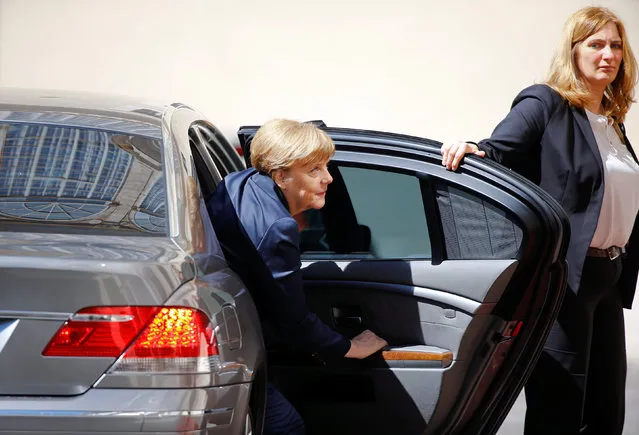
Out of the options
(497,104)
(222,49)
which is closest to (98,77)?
(222,49)

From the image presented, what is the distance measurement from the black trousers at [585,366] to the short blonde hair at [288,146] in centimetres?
96

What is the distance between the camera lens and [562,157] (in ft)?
11.8

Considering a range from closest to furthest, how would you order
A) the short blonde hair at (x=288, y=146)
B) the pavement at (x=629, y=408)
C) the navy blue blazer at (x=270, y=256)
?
the navy blue blazer at (x=270, y=256) < the short blonde hair at (x=288, y=146) < the pavement at (x=629, y=408)

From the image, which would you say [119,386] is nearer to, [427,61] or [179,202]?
[179,202]

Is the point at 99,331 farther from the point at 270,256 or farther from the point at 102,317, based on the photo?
the point at 270,256

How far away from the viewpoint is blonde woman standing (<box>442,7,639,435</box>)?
11.8ft

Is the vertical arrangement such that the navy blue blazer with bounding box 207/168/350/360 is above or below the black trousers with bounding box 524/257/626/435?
above

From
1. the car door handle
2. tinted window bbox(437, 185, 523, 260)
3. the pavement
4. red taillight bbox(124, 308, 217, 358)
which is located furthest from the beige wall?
red taillight bbox(124, 308, 217, 358)

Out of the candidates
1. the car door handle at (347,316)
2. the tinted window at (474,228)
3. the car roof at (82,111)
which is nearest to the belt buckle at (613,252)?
the tinted window at (474,228)

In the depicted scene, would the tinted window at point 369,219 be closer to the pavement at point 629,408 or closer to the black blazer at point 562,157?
the black blazer at point 562,157

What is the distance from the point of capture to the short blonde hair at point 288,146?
3.28 m

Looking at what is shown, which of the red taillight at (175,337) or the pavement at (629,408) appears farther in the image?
the pavement at (629,408)

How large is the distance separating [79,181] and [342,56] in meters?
10.2

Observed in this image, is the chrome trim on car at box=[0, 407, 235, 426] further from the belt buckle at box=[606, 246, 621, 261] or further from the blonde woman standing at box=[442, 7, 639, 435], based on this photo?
the belt buckle at box=[606, 246, 621, 261]
